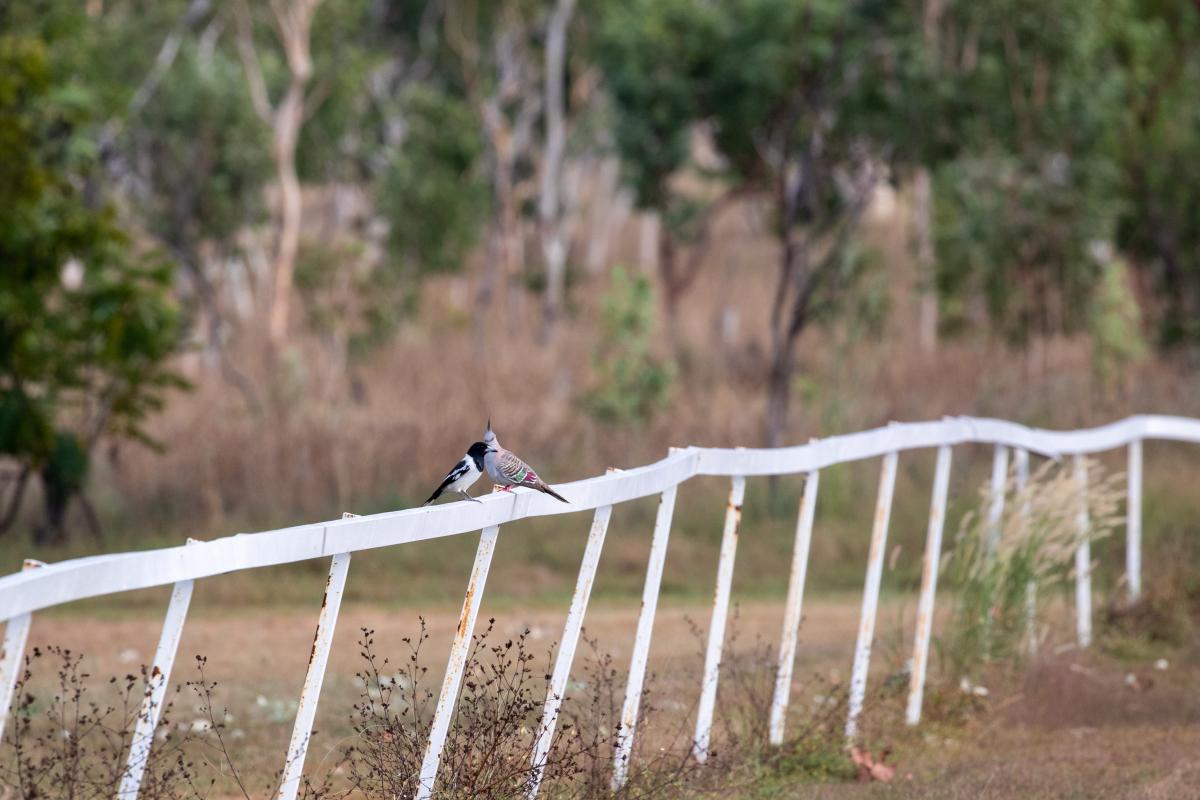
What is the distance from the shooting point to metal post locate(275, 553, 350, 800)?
4547 mm

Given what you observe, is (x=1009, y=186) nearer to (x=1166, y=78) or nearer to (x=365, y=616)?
(x=1166, y=78)

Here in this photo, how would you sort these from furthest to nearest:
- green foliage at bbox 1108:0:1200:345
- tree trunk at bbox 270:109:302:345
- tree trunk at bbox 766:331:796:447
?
tree trunk at bbox 270:109:302:345
green foliage at bbox 1108:0:1200:345
tree trunk at bbox 766:331:796:447

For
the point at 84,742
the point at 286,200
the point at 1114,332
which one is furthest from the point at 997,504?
the point at 286,200

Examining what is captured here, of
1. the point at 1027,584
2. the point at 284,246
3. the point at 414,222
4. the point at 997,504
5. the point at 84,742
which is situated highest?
the point at 414,222

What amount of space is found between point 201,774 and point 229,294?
36287mm

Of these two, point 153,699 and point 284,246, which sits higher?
point 284,246

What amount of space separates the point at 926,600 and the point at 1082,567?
1955 mm

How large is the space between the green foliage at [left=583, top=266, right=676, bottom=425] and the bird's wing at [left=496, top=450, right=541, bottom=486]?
16.5 metres

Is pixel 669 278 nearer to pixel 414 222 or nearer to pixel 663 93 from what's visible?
pixel 663 93

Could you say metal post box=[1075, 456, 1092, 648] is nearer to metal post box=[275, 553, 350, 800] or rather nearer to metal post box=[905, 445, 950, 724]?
metal post box=[905, 445, 950, 724]

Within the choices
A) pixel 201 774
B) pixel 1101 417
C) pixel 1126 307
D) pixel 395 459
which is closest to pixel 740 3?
pixel 1126 307

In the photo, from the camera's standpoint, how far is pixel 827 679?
885 cm

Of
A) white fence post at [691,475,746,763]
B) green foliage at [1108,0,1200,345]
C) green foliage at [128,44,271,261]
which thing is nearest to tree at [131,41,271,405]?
green foliage at [128,44,271,261]

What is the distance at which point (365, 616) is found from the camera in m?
13.4
